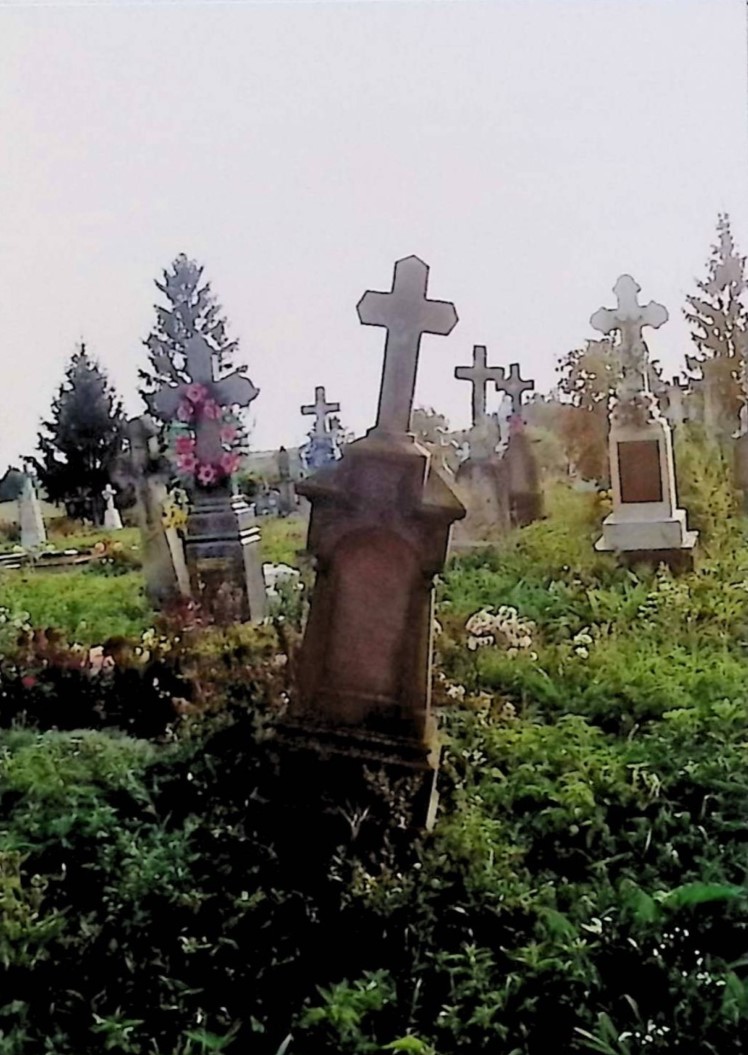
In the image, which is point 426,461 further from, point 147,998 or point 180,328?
point 147,998

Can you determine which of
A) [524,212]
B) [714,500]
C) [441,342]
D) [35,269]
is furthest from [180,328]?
[714,500]

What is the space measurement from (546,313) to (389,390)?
23 cm

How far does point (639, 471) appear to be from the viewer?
147 cm

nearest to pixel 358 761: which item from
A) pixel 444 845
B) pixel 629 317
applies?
pixel 444 845

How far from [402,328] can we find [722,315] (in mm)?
413

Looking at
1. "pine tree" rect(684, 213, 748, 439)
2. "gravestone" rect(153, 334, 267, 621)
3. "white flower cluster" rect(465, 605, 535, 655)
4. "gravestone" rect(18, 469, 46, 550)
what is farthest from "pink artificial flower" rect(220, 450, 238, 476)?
"pine tree" rect(684, 213, 748, 439)

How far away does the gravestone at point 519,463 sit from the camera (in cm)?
143

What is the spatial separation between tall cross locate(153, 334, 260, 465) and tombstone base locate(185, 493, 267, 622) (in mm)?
62

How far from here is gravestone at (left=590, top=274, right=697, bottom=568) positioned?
4.81 feet

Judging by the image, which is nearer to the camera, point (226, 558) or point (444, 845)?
point (444, 845)

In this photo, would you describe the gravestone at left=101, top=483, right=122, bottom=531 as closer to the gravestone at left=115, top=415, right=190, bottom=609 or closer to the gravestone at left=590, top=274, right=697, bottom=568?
the gravestone at left=115, top=415, right=190, bottom=609

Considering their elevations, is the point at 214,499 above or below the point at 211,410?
below

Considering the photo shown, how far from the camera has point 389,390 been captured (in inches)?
55.2

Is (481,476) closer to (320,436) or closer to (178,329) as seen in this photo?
(320,436)
